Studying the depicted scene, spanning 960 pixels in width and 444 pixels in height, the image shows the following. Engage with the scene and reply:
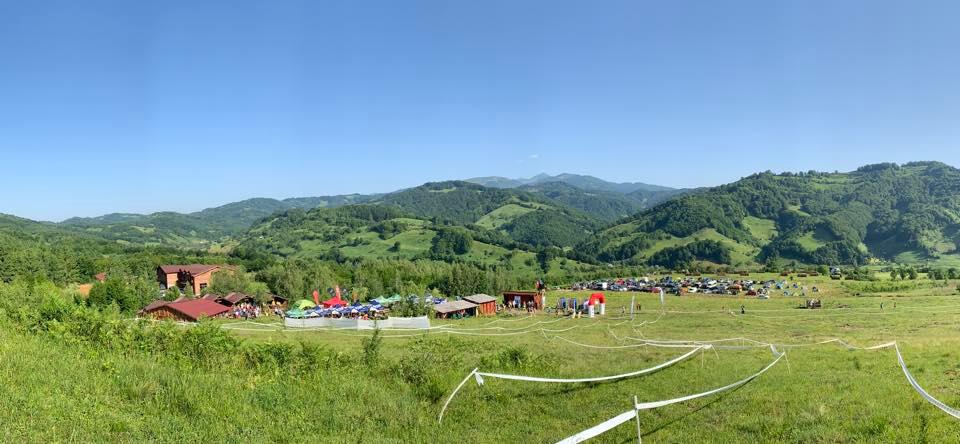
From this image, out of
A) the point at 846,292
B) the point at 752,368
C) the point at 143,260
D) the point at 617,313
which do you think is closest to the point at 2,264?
the point at 143,260

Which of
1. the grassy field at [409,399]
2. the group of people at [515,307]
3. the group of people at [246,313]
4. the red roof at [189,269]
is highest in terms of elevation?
the red roof at [189,269]

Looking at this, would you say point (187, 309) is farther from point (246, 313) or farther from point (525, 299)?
point (525, 299)

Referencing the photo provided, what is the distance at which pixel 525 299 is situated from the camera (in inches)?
2675

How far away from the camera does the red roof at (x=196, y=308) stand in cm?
5406

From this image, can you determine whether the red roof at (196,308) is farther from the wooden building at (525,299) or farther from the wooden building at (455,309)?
the wooden building at (525,299)

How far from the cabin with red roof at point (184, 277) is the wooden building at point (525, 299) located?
6816 centimetres

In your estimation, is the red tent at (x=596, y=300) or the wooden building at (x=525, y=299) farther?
the wooden building at (x=525, y=299)

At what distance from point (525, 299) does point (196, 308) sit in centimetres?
4052

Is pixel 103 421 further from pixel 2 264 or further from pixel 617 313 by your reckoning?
pixel 2 264

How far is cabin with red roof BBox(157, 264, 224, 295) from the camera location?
337 ft

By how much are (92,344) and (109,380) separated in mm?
3348

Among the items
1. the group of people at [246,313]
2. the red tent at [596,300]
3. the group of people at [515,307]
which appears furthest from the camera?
the group of people at [515,307]

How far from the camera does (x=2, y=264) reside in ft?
257

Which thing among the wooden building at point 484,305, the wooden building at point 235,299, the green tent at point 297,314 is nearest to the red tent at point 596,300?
the wooden building at point 484,305
